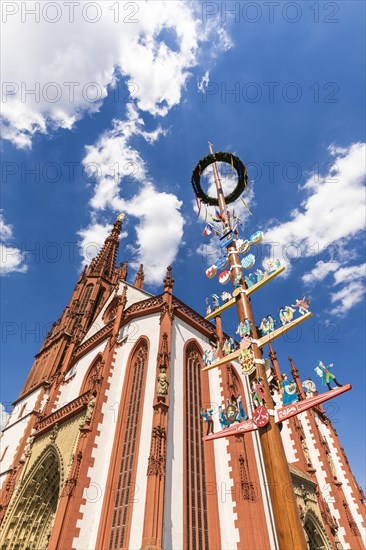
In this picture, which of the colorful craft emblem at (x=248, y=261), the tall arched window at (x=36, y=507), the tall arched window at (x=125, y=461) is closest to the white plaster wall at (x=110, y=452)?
the tall arched window at (x=125, y=461)

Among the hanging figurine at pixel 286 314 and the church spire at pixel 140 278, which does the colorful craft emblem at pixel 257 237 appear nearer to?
the hanging figurine at pixel 286 314

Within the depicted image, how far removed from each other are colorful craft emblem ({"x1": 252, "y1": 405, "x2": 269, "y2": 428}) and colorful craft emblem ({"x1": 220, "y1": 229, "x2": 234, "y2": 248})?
15.2 ft

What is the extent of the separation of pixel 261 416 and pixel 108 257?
119 feet

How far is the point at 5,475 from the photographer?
2072 centimetres

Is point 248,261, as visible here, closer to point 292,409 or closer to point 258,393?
point 258,393

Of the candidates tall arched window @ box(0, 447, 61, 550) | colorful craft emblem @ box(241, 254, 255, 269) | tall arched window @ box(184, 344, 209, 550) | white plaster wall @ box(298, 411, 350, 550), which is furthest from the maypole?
white plaster wall @ box(298, 411, 350, 550)

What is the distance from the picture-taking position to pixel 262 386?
654 cm

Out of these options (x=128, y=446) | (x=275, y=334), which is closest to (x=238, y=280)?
(x=275, y=334)

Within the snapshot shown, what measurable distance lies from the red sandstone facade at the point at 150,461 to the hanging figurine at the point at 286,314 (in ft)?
4.37

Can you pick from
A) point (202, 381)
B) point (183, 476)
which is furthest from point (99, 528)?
point (202, 381)

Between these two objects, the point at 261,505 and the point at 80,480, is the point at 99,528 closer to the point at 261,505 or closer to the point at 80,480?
the point at 80,480

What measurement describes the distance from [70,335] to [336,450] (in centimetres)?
2417

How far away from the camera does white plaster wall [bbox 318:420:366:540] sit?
860 inches

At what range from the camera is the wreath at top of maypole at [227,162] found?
38.7 ft
